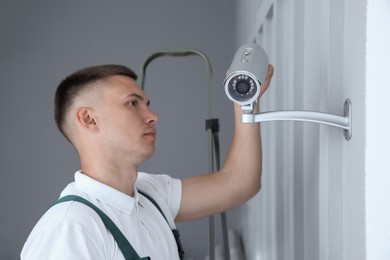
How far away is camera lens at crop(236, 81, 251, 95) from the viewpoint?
94 cm

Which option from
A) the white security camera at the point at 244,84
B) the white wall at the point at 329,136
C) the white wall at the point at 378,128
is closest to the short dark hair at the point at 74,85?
the white wall at the point at 329,136

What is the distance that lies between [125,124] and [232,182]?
421 mm

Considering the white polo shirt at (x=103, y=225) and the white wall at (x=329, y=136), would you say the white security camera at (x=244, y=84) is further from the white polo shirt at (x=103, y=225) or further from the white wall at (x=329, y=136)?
the white polo shirt at (x=103, y=225)

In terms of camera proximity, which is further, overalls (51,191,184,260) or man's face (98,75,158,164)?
man's face (98,75,158,164)

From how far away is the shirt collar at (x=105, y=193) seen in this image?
1470mm

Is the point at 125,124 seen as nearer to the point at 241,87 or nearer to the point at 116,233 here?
the point at 116,233

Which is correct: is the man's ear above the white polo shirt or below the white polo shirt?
above

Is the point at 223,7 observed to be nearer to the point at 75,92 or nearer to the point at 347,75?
the point at 75,92

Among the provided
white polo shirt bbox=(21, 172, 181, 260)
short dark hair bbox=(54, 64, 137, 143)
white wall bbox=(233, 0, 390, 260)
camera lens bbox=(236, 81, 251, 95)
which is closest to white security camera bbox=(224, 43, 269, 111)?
camera lens bbox=(236, 81, 251, 95)

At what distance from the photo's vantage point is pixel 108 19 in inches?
162

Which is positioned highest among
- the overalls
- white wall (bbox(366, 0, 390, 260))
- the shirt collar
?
white wall (bbox(366, 0, 390, 260))

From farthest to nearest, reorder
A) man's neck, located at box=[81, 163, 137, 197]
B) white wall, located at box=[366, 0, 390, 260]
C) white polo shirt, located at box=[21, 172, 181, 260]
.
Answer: man's neck, located at box=[81, 163, 137, 197] → white polo shirt, located at box=[21, 172, 181, 260] → white wall, located at box=[366, 0, 390, 260]

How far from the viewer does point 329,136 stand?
41.1 inches

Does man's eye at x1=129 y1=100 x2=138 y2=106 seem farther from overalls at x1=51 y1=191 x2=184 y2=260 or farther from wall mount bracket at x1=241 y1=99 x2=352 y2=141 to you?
wall mount bracket at x1=241 y1=99 x2=352 y2=141
